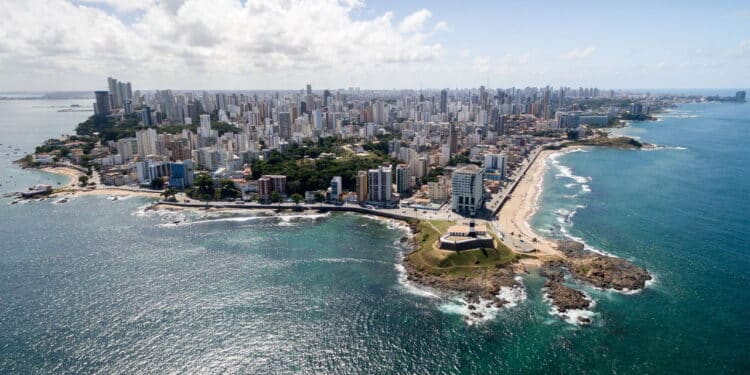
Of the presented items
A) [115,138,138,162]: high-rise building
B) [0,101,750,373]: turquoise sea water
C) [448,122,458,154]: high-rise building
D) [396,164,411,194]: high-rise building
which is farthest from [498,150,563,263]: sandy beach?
[115,138,138,162]: high-rise building

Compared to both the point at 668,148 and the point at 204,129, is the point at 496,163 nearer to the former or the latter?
the point at 668,148

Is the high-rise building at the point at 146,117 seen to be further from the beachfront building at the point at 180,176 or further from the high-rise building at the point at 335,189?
the high-rise building at the point at 335,189

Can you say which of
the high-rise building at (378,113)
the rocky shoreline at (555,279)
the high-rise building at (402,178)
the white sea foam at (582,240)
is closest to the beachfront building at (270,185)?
the high-rise building at (402,178)

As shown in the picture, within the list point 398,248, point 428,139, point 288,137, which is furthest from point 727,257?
point 288,137

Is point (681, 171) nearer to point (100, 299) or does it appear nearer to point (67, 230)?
point (100, 299)

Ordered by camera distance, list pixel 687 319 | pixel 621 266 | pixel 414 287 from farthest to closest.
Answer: pixel 621 266 → pixel 414 287 → pixel 687 319

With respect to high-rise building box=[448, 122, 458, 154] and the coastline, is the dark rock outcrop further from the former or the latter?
high-rise building box=[448, 122, 458, 154]

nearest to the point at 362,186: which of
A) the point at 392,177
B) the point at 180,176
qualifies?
the point at 392,177
